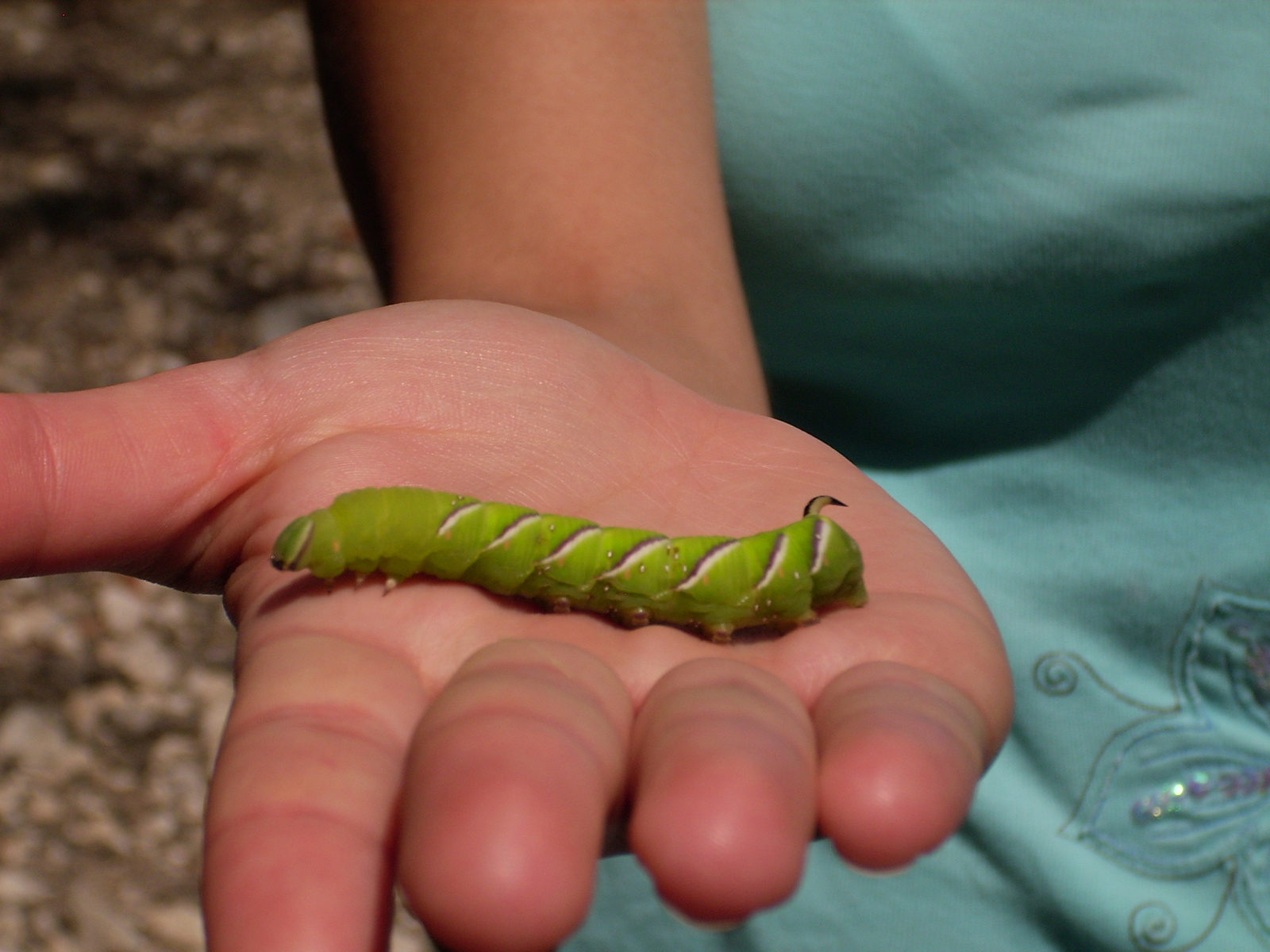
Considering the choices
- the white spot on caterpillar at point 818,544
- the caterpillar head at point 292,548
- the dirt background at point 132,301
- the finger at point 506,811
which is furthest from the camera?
the dirt background at point 132,301

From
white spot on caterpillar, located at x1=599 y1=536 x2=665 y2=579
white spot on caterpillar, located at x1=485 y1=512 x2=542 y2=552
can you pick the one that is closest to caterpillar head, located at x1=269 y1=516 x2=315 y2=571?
white spot on caterpillar, located at x1=485 y1=512 x2=542 y2=552

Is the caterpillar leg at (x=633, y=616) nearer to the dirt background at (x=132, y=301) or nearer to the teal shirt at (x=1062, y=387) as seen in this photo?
the teal shirt at (x=1062, y=387)

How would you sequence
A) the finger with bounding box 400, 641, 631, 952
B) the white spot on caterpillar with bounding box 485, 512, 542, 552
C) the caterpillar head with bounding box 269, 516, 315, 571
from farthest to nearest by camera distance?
the white spot on caterpillar with bounding box 485, 512, 542, 552 < the caterpillar head with bounding box 269, 516, 315, 571 < the finger with bounding box 400, 641, 631, 952

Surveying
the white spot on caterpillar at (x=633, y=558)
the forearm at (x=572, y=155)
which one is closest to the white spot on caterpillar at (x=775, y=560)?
the white spot on caterpillar at (x=633, y=558)

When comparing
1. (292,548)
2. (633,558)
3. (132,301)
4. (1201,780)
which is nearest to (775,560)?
(633,558)

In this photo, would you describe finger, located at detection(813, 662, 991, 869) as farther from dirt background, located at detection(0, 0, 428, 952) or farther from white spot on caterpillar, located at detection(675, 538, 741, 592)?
dirt background, located at detection(0, 0, 428, 952)

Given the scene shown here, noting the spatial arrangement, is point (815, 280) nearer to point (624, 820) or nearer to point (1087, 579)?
point (1087, 579)
